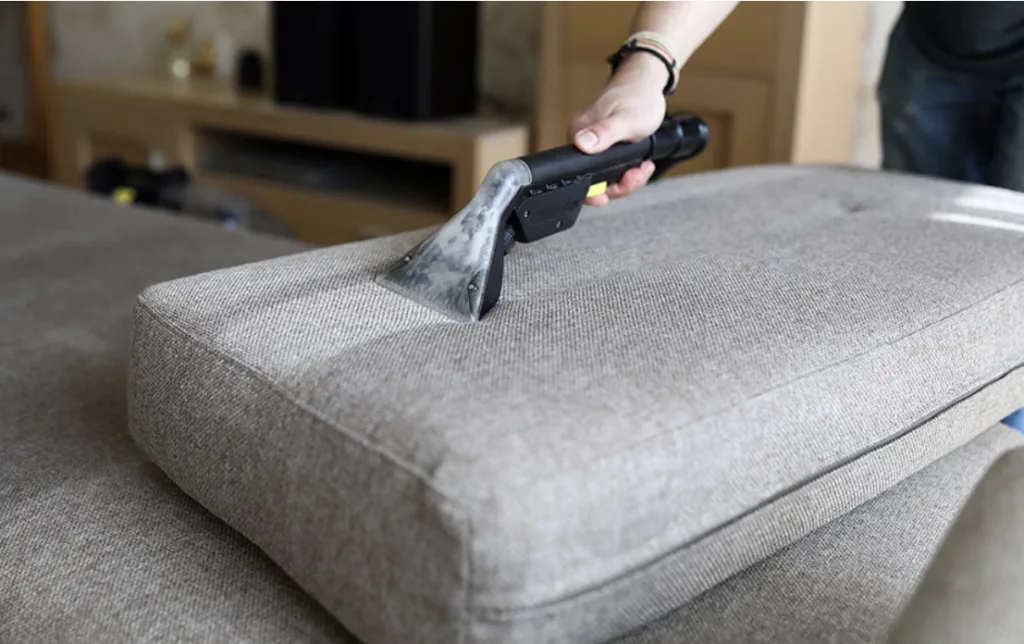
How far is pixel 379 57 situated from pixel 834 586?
2.16m

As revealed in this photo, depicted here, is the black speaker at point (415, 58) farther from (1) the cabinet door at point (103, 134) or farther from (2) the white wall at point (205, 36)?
(1) the cabinet door at point (103, 134)

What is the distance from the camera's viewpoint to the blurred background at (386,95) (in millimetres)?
2148

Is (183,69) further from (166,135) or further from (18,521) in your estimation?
(18,521)

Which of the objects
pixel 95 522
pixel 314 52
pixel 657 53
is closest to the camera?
pixel 95 522

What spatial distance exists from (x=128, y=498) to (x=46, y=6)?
3.45 meters

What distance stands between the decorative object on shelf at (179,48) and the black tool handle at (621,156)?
8.50ft

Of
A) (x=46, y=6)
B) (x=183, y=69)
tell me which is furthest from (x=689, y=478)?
(x=46, y=6)

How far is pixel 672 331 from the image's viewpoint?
664 millimetres

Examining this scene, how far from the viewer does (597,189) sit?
878 millimetres

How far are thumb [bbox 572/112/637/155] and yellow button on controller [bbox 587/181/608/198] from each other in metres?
0.03

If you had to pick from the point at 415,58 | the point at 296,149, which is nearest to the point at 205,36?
the point at 296,149

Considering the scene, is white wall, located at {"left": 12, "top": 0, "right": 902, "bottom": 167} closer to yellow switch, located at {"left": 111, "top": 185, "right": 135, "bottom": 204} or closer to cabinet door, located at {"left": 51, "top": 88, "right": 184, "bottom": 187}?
cabinet door, located at {"left": 51, "top": 88, "right": 184, "bottom": 187}

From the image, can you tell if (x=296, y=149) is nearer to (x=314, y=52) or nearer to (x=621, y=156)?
(x=314, y=52)

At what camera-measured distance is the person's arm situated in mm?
893
